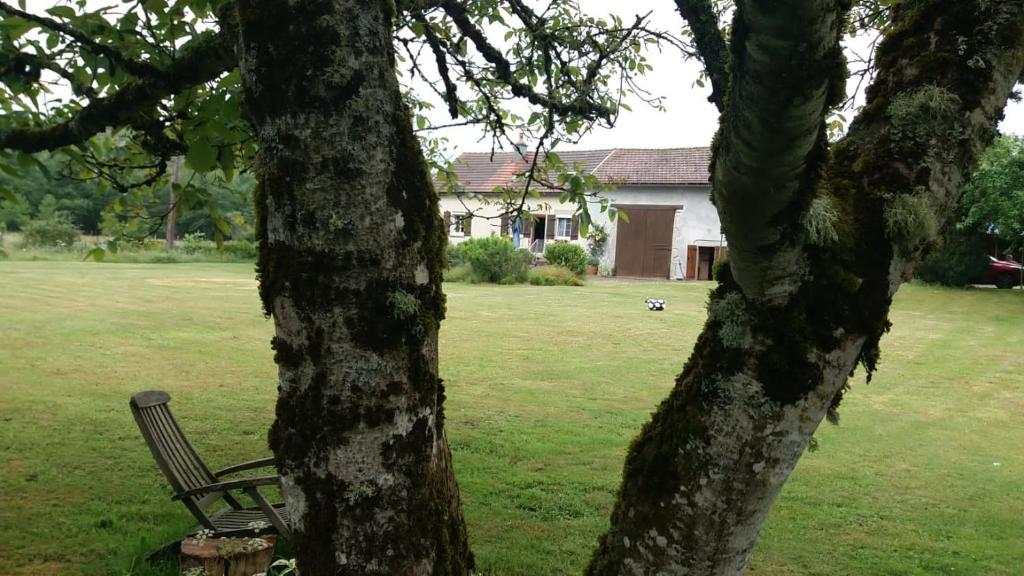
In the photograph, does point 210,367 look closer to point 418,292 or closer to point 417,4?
point 417,4

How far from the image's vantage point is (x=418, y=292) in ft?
5.51

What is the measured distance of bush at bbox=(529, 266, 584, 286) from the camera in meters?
27.6

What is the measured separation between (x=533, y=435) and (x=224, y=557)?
4.52 metres

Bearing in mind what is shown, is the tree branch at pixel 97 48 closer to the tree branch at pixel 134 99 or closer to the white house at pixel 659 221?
the tree branch at pixel 134 99

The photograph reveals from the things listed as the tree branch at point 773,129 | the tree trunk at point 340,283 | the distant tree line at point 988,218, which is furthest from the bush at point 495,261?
the tree branch at point 773,129

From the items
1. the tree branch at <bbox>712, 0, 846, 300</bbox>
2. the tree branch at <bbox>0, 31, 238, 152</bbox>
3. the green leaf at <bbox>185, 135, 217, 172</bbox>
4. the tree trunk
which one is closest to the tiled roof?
the tree branch at <bbox>0, 31, 238, 152</bbox>

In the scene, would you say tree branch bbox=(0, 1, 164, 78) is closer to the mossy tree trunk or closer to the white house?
the mossy tree trunk

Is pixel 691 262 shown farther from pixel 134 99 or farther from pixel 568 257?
pixel 134 99

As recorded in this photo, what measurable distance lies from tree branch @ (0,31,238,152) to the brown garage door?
2859 centimetres

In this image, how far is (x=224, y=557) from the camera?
155 inches

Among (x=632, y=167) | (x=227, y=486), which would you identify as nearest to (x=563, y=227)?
(x=632, y=167)

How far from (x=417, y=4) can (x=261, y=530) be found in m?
3.10

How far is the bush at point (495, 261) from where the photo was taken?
27453mm

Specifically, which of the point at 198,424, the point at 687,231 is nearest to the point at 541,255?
the point at 687,231
